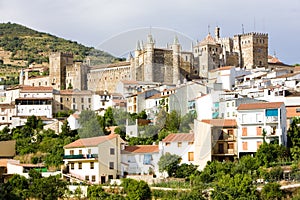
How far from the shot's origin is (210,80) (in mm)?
45844

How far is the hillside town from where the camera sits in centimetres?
2817

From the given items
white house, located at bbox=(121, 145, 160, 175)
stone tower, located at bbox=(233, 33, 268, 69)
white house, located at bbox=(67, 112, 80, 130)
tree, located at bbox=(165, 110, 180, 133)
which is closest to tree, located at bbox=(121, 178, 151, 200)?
white house, located at bbox=(121, 145, 160, 175)

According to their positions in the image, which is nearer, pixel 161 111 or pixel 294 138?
pixel 294 138

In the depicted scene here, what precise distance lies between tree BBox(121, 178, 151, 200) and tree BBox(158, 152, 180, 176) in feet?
7.85

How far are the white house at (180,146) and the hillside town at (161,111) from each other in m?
0.04

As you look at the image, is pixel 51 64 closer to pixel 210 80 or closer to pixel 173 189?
pixel 210 80

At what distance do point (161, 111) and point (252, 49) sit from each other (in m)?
23.7

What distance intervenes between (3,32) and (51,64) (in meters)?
42.5

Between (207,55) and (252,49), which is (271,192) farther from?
(252,49)

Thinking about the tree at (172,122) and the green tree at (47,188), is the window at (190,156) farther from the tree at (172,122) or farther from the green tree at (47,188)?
the green tree at (47,188)

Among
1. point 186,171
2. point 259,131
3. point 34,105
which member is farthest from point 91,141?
point 34,105

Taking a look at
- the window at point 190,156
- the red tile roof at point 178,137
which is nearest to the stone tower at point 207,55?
the red tile roof at point 178,137

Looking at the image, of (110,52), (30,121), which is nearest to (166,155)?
(110,52)

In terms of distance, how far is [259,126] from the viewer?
29.0 metres
